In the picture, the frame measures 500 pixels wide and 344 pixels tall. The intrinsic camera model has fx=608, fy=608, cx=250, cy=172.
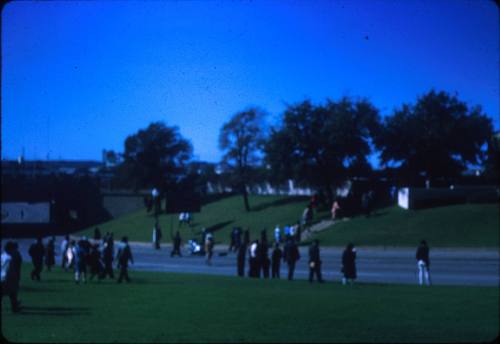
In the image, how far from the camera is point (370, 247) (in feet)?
121

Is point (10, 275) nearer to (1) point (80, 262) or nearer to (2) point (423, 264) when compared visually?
(1) point (80, 262)

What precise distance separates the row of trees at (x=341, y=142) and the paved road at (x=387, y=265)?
17.2 meters

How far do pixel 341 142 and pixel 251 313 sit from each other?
42.5m

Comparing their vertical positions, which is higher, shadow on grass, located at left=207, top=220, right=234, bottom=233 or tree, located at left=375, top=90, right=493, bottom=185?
tree, located at left=375, top=90, right=493, bottom=185

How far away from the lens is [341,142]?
5447 centimetres

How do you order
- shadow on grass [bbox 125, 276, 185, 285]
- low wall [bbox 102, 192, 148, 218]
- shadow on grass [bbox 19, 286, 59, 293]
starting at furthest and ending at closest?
1. low wall [bbox 102, 192, 148, 218]
2. shadow on grass [bbox 125, 276, 185, 285]
3. shadow on grass [bbox 19, 286, 59, 293]

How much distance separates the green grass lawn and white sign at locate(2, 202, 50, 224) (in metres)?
2.13

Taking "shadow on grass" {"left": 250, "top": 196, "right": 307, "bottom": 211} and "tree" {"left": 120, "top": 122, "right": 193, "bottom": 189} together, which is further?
"shadow on grass" {"left": 250, "top": 196, "right": 307, "bottom": 211}

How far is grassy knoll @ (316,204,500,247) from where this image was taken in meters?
36.4

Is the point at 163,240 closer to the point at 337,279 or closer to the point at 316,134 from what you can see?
the point at 316,134

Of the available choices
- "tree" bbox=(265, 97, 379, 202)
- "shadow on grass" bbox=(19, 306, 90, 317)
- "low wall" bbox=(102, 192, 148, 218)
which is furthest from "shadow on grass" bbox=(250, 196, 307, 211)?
"shadow on grass" bbox=(19, 306, 90, 317)

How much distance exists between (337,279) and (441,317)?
9917 mm

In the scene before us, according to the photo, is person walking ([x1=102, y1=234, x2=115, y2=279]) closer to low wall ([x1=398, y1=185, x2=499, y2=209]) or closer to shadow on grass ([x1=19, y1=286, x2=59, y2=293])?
shadow on grass ([x1=19, y1=286, x2=59, y2=293])

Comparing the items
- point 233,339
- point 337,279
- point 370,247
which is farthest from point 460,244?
point 233,339
